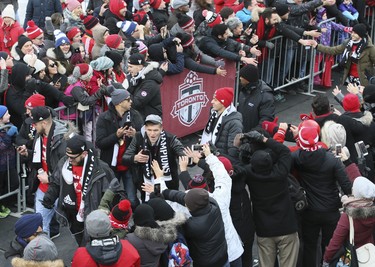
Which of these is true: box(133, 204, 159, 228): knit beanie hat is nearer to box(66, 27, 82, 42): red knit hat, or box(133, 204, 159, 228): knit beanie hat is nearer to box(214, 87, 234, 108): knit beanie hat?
box(214, 87, 234, 108): knit beanie hat

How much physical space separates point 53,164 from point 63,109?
1.42 meters

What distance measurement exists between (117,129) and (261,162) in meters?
2.36

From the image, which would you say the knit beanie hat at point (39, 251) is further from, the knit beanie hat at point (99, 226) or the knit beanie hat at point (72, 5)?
the knit beanie hat at point (72, 5)

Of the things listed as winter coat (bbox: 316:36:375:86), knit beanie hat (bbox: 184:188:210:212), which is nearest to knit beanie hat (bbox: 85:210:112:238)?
knit beanie hat (bbox: 184:188:210:212)

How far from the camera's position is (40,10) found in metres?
Answer: 16.3

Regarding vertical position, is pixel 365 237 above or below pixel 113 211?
→ below

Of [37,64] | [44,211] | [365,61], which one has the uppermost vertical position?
[37,64]

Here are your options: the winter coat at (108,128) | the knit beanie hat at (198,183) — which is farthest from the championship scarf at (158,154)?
the knit beanie hat at (198,183)

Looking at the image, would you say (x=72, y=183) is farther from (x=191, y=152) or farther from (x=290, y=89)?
(x=290, y=89)

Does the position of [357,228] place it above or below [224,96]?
below

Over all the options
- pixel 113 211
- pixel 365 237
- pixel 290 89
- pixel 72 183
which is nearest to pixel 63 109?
pixel 72 183

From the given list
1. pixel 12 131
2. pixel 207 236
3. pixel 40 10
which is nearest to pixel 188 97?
pixel 12 131

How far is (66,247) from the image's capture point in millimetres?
10703

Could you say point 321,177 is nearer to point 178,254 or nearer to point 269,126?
point 269,126
